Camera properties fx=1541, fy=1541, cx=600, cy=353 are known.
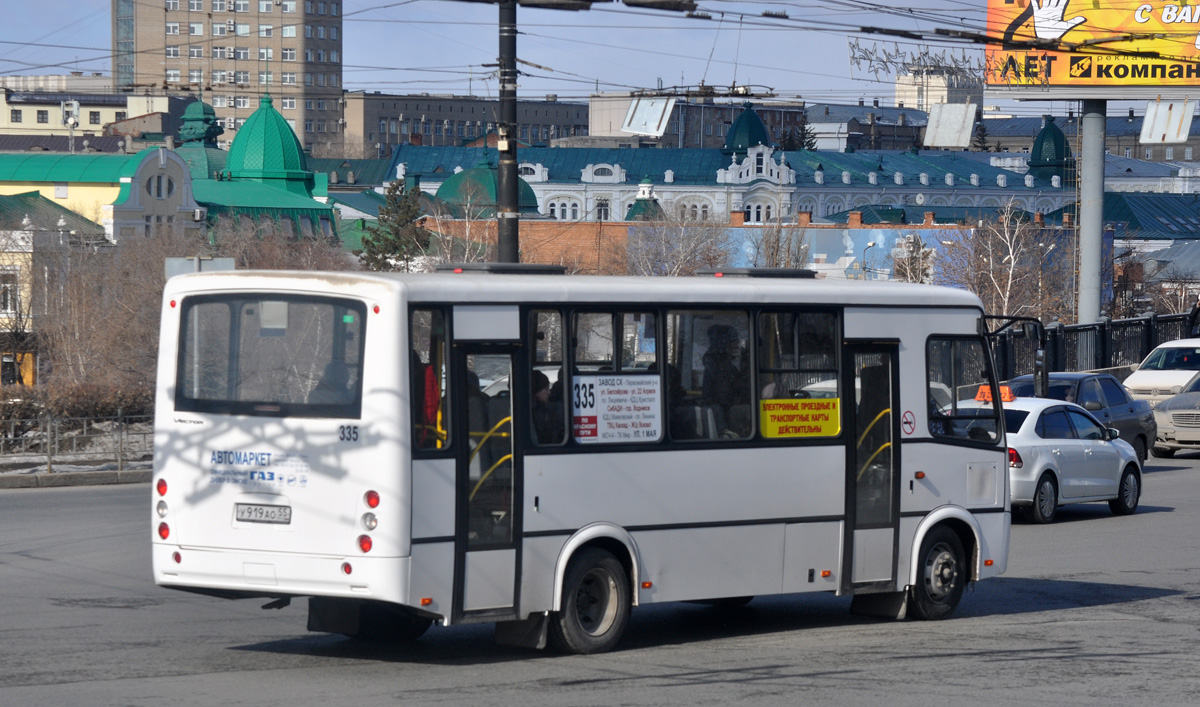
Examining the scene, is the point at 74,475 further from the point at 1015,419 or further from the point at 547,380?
the point at 547,380

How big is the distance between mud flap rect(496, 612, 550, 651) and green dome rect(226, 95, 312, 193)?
265ft

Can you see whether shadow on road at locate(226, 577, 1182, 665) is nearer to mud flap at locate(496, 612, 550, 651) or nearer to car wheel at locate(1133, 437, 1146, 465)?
mud flap at locate(496, 612, 550, 651)

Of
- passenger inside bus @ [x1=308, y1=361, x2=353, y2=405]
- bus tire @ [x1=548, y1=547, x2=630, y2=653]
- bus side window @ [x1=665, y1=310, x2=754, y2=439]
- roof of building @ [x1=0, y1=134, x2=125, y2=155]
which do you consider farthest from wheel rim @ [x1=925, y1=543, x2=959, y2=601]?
roof of building @ [x1=0, y1=134, x2=125, y2=155]

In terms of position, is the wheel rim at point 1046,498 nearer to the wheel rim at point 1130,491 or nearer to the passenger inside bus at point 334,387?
the wheel rim at point 1130,491

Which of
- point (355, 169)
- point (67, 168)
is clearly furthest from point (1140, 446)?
point (355, 169)

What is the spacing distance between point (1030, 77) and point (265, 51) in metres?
138

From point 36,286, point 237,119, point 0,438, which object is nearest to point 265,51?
point 237,119

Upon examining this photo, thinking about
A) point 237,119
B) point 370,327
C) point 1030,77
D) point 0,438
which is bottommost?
point 0,438

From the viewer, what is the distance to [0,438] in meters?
26.8

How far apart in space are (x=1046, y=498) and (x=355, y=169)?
127875 millimetres

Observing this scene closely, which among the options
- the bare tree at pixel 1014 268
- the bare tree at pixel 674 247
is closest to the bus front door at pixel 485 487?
the bare tree at pixel 1014 268

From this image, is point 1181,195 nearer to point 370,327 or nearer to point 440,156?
point 440,156

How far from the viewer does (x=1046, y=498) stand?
17.8 m

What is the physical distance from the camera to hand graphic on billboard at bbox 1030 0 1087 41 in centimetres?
4456
